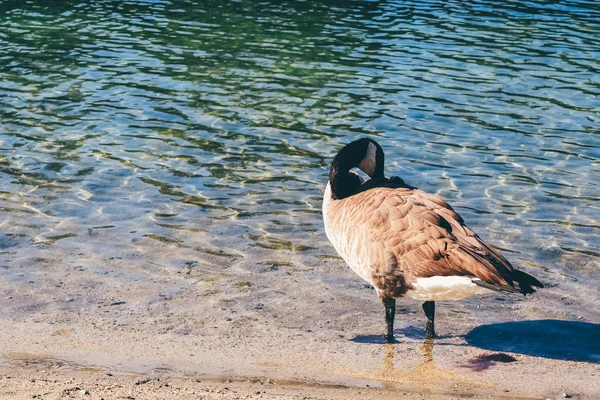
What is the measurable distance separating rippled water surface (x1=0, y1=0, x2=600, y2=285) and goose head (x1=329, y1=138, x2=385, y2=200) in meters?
1.63

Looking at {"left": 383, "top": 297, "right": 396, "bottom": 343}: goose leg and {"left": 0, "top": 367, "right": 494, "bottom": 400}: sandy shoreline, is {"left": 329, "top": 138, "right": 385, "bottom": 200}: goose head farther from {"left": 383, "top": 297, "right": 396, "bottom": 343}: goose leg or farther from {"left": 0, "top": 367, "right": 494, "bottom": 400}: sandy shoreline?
{"left": 0, "top": 367, "right": 494, "bottom": 400}: sandy shoreline

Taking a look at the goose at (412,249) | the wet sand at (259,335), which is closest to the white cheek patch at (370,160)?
the goose at (412,249)

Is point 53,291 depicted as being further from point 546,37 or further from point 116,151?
point 546,37

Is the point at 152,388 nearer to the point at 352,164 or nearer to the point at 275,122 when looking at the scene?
the point at 352,164

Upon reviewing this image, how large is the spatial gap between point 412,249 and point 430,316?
0.81 meters

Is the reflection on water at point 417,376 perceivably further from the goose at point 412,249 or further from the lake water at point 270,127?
the lake water at point 270,127

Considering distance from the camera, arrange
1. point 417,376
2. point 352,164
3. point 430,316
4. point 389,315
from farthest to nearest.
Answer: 1. point 352,164
2. point 430,316
3. point 389,315
4. point 417,376

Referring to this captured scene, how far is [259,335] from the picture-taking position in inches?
298

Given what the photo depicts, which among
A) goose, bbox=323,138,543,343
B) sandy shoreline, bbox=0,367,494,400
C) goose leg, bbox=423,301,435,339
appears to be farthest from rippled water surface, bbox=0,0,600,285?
sandy shoreline, bbox=0,367,494,400

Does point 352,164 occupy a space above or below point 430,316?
above

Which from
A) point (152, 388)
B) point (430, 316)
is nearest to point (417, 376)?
point (430, 316)

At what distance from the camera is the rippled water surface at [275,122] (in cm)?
1034

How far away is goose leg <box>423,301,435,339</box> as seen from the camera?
755 cm

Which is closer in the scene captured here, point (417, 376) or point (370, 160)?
point (417, 376)
